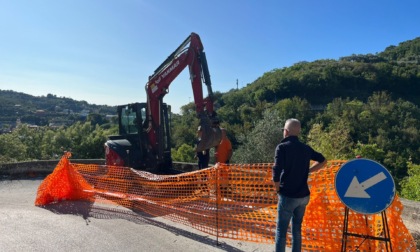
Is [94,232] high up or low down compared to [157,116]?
down

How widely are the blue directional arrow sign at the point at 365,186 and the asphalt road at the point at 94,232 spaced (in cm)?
186

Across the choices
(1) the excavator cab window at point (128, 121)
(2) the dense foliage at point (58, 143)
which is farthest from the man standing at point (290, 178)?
(2) the dense foliage at point (58, 143)

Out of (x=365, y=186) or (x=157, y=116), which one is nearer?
(x=365, y=186)

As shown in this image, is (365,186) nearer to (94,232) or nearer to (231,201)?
(231,201)

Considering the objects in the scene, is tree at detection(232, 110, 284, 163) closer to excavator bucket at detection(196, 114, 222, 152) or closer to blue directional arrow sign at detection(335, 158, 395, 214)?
excavator bucket at detection(196, 114, 222, 152)

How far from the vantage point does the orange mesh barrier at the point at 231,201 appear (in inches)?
176

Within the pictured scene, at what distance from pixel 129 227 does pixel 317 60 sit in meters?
179

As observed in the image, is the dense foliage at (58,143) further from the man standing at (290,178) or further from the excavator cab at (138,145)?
the man standing at (290,178)

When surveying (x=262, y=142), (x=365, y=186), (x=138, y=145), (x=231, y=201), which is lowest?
(x=231, y=201)

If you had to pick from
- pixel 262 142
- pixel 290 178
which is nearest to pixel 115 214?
pixel 290 178

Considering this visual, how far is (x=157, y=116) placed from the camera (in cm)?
894

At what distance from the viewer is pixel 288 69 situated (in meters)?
155

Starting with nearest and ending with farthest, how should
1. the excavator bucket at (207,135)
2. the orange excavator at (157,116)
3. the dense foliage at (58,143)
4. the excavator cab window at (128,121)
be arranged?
the excavator bucket at (207,135) < the orange excavator at (157,116) < the excavator cab window at (128,121) < the dense foliage at (58,143)

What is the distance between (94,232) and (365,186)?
4.72 meters
